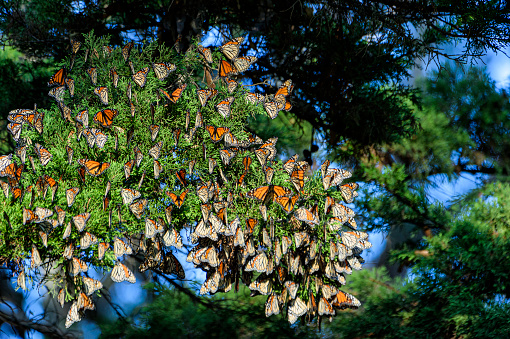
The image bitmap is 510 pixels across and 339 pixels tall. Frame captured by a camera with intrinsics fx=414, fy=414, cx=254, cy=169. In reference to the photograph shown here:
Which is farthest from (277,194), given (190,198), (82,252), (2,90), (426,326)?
(2,90)

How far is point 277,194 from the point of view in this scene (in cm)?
90

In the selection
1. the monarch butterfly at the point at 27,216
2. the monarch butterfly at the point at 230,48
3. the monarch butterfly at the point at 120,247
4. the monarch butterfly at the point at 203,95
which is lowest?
the monarch butterfly at the point at 120,247

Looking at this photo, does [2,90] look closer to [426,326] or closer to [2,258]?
[2,258]

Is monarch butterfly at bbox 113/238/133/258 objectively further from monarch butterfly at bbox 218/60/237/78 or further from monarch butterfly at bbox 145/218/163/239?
monarch butterfly at bbox 218/60/237/78

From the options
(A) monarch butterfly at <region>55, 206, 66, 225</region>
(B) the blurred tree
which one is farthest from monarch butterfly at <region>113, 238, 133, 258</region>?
(B) the blurred tree

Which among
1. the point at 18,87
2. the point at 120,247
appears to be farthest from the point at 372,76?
the point at 18,87

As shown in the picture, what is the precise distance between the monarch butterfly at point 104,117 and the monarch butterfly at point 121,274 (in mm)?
313

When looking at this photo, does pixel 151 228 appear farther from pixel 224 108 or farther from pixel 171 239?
pixel 224 108

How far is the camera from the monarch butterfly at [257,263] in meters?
0.87

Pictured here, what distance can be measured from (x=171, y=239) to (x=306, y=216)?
29 centimetres

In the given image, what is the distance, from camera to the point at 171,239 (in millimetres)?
887

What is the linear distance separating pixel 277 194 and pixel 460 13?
2.65 ft

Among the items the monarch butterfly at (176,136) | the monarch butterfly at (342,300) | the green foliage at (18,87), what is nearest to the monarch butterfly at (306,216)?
the monarch butterfly at (342,300)

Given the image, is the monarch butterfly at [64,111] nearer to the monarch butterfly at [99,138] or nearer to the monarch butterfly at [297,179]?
the monarch butterfly at [99,138]
